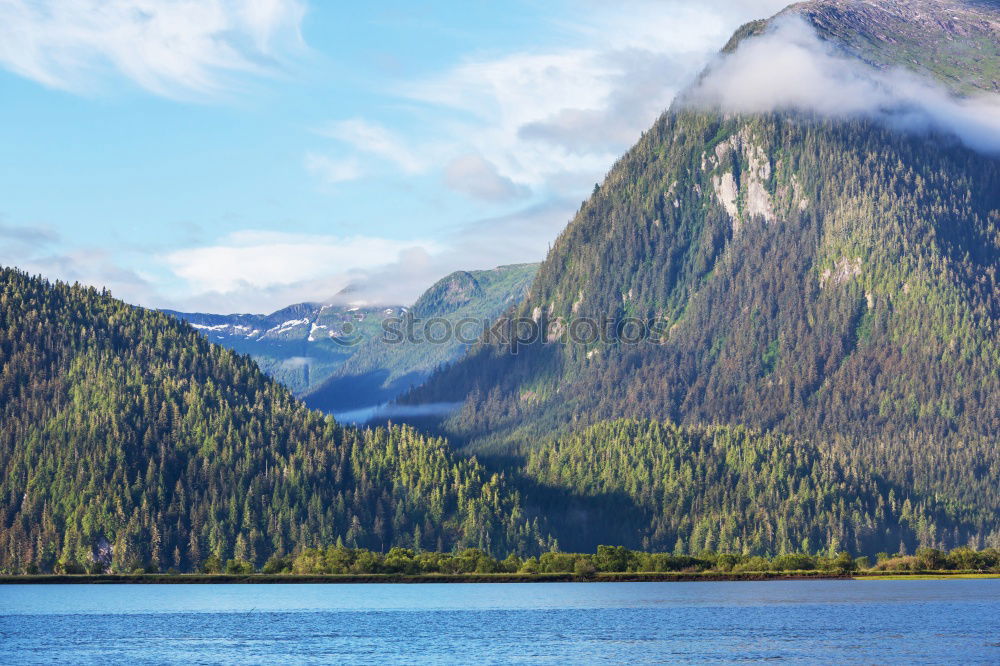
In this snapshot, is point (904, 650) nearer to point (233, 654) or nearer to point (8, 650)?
point (233, 654)

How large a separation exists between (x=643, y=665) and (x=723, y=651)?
18.0 m

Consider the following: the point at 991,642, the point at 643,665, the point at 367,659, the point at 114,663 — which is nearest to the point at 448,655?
the point at 367,659

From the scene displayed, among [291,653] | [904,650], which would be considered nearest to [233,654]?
[291,653]

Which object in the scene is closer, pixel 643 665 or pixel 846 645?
pixel 643 665

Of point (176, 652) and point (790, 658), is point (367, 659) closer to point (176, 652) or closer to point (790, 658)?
point (176, 652)

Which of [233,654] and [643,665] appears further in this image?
[233,654]

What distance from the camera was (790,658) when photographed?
18288 cm

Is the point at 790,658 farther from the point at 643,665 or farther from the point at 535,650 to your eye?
the point at 535,650

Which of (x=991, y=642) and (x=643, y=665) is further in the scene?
(x=991, y=642)

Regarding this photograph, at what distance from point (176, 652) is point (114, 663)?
13.0 m

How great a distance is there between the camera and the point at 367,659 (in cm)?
18575

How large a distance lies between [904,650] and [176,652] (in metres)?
87.2

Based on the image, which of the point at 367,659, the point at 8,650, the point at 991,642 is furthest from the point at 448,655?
the point at 991,642

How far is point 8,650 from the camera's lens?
195m
